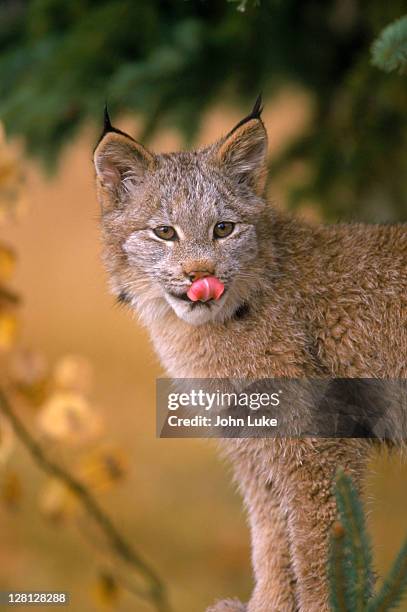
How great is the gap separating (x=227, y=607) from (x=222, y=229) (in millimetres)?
1157

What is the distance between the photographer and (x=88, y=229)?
26.2 feet

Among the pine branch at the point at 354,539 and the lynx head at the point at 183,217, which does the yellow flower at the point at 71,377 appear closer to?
the lynx head at the point at 183,217

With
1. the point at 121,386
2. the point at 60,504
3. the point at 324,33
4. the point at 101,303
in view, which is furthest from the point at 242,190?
the point at 101,303

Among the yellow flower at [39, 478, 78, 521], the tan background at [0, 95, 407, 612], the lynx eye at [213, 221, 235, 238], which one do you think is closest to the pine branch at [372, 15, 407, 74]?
the lynx eye at [213, 221, 235, 238]

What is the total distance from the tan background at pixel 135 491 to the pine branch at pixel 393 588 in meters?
2.76

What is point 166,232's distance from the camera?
273 cm

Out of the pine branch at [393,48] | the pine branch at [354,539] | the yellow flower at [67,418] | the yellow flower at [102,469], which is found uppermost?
the pine branch at [393,48]

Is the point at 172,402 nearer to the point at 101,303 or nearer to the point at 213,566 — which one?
the point at 213,566

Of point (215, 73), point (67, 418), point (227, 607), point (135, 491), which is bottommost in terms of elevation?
point (227, 607)

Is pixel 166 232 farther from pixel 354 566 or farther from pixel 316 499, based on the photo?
pixel 354 566

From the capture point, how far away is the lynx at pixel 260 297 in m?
2.68

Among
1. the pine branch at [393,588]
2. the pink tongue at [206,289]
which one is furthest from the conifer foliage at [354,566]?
the pink tongue at [206,289]

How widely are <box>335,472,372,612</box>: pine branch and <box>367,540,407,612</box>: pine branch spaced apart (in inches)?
1.3

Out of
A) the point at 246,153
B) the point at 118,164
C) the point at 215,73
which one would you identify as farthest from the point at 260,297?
the point at 215,73
